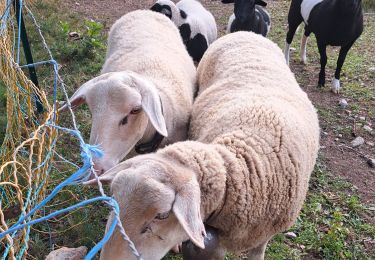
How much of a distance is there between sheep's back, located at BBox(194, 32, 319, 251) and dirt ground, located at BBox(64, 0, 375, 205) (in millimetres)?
1421

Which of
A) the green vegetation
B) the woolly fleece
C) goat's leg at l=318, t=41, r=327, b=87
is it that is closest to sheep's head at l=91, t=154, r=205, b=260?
the woolly fleece

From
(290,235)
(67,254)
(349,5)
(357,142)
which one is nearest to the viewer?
(67,254)

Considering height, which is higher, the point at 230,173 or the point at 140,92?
the point at 140,92

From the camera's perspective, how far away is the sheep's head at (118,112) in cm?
236

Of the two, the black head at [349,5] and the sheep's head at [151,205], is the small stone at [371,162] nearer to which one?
the black head at [349,5]

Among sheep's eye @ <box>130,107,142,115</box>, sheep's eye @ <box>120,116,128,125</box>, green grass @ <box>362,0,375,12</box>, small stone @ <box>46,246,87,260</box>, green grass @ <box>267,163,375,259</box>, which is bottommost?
green grass @ <box>362,0,375,12</box>

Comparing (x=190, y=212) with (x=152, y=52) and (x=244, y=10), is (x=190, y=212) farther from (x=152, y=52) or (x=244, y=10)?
(x=244, y=10)

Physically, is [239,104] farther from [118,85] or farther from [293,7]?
[293,7]

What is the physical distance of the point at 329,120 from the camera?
475 cm

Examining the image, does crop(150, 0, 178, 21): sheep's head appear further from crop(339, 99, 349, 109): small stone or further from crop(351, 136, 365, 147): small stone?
crop(351, 136, 365, 147): small stone

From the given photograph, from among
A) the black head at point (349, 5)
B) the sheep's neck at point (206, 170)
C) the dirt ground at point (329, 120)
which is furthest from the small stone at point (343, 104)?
the sheep's neck at point (206, 170)

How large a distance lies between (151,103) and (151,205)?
1.02 metres

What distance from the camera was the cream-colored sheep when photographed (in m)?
1.59

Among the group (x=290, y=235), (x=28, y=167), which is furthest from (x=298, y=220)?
(x=28, y=167)
